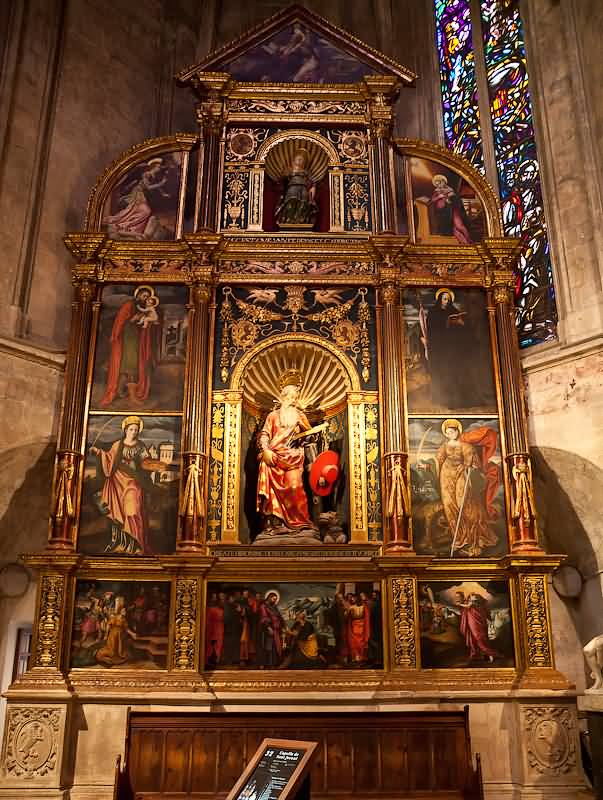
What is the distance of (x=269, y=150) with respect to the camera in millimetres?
12984

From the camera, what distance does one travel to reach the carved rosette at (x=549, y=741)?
953 cm

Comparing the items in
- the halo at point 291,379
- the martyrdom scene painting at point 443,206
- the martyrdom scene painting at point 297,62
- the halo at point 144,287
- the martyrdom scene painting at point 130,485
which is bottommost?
the martyrdom scene painting at point 130,485

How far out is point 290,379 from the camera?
39.1 feet

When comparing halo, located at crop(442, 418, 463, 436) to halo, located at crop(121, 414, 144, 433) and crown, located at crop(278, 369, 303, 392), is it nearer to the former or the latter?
crown, located at crop(278, 369, 303, 392)

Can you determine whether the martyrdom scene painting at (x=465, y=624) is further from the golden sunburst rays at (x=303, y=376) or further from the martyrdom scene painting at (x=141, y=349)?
the martyrdom scene painting at (x=141, y=349)

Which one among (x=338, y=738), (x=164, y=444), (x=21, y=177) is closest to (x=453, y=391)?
(x=164, y=444)

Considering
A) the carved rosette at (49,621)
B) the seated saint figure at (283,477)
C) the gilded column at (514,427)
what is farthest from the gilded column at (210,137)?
the carved rosette at (49,621)

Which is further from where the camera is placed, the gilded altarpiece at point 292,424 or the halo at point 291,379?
the halo at point 291,379

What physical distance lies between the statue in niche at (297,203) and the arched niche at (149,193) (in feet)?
4.32

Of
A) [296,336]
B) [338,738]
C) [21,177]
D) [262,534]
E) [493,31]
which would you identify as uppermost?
[493,31]

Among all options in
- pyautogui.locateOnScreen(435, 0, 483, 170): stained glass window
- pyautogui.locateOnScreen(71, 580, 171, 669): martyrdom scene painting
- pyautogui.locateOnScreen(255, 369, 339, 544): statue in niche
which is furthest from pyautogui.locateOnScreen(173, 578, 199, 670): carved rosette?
pyautogui.locateOnScreen(435, 0, 483, 170): stained glass window

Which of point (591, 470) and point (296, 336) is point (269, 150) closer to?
point (296, 336)

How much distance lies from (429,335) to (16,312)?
5.80m

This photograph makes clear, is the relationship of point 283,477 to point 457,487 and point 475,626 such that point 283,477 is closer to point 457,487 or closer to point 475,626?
point 457,487
